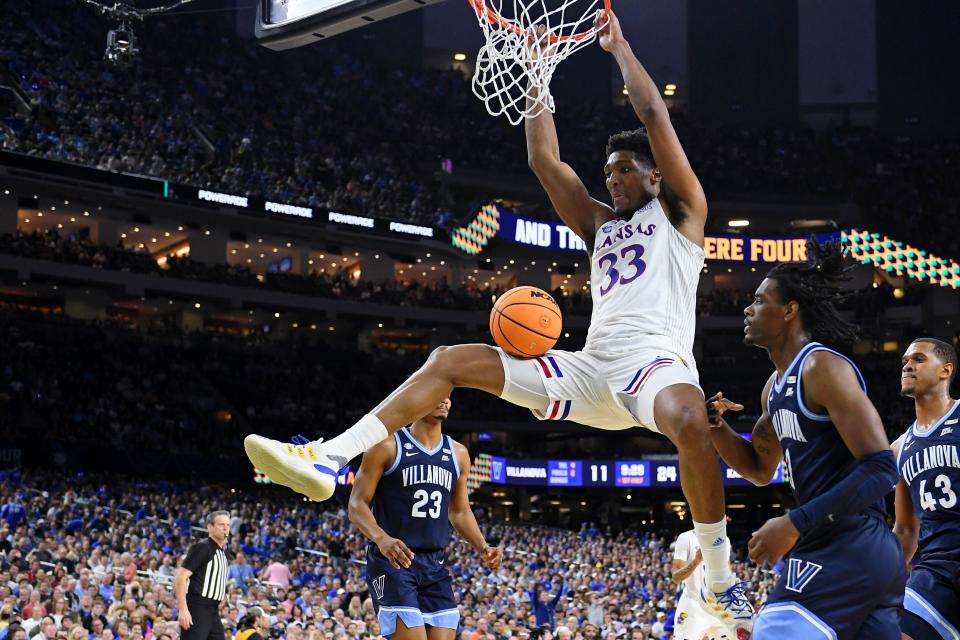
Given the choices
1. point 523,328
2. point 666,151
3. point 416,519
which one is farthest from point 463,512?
point 666,151

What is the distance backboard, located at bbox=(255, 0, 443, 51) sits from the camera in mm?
7426

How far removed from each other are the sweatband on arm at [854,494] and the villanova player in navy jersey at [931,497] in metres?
1.79

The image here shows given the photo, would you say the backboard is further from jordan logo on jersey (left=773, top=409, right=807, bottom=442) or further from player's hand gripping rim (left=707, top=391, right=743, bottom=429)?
jordan logo on jersey (left=773, top=409, right=807, bottom=442)

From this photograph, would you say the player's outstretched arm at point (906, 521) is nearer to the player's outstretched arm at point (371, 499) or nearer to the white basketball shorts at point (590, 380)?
the white basketball shorts at point (590, 380)

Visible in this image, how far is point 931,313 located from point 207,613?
126 ft

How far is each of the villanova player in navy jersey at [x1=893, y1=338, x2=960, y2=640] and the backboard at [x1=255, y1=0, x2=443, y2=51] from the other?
385 cm

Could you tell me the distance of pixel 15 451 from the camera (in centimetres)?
2838

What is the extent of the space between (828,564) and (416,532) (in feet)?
12.8

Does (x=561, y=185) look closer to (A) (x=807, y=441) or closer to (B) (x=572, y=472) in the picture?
(A) (x=807, y=441)

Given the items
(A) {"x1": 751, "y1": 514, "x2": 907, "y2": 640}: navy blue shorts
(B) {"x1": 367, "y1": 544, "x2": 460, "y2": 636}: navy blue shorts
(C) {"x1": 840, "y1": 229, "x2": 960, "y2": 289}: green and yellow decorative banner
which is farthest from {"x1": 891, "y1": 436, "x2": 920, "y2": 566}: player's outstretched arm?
(C) {"x1": 840, "y1": 229, "x2": 960, "y2": 289}: green and yellow decorative banner

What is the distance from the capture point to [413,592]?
7500 mm

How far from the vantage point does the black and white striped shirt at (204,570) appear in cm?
1008

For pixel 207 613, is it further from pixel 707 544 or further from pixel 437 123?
pixel 437 123

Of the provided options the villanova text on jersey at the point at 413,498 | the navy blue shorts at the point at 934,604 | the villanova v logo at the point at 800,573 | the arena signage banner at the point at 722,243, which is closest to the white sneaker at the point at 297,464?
the villanova v logo at the point at 800,573
